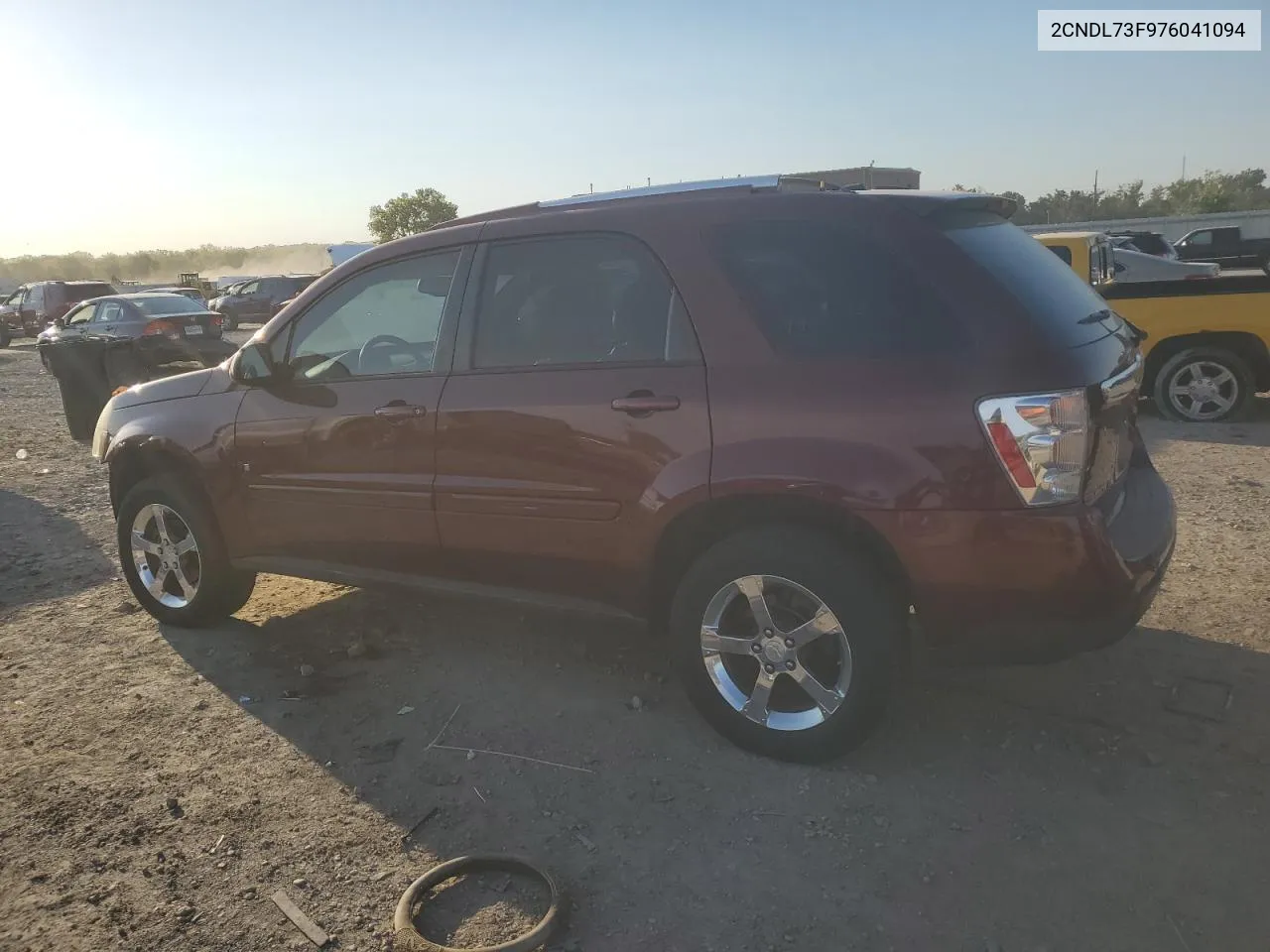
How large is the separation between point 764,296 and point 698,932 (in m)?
1.99

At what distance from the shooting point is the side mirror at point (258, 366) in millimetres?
4273

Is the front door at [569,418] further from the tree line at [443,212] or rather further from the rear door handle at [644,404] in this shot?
the tree line at [443,212]

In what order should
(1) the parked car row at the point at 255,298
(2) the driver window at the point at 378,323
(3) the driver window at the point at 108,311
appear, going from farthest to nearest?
(1) the parked car row at the point at 255,298 < (3) the driver window at the point at 108,311 < (2) the driver window at the point at 378,323

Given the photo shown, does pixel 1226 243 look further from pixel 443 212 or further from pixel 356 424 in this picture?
pixel 443 212

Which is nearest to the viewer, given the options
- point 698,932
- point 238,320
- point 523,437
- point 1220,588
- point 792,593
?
point 698,932

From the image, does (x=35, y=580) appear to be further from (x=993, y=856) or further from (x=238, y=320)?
(x=238, y=320)

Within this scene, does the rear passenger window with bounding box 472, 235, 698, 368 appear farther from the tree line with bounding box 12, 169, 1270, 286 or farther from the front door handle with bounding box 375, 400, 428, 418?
the tree line with bounding box 12, 169, 1270, 286

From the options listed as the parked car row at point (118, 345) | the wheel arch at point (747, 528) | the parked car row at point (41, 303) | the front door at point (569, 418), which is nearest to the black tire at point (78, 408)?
the parked car row at point (118, 345)

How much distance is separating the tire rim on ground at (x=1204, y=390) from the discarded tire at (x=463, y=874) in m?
8.43

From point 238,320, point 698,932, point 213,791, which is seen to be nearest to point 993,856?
point 698,932

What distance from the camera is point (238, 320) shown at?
31.0 metres

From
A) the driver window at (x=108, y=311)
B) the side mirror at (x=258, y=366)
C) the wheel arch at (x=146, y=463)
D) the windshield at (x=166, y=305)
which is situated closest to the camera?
the side mirror at (x=258, y=366)

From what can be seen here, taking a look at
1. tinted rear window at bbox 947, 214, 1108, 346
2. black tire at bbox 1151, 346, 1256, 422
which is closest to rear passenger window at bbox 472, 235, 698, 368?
tinted rear window at bbox 947, 214, 1108, 346

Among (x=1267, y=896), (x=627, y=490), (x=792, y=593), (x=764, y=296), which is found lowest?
(x=1267, y=896)
